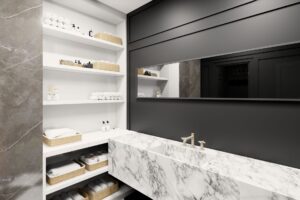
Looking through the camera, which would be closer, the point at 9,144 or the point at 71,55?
the point at 9,144

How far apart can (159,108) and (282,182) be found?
4.75 ft

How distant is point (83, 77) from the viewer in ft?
8.10

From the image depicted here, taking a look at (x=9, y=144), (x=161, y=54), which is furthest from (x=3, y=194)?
(x=161, y=54)

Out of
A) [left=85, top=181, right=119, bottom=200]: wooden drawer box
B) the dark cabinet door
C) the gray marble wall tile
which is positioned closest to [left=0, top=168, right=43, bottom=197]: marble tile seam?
the gray marble wall tile

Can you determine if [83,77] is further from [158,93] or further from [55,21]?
[158,93]

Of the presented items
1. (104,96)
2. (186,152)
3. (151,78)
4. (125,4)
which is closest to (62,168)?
(104,96)

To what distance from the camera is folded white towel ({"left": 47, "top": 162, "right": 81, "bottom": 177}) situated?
5.94 ft

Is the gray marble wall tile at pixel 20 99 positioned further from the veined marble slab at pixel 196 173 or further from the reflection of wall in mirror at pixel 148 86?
the reflection of wall in mirror at pixel 148 86

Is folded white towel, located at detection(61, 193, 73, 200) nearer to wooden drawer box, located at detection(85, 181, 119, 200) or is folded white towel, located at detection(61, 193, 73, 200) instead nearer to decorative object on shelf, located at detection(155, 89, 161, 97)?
wooden drawer box, located at detection(85, 181, 119, 200)

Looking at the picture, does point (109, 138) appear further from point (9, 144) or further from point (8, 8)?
point (8, 8)

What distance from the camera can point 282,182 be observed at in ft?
3.72

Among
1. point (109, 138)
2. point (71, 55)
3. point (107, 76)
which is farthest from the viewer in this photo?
point (107, 76)

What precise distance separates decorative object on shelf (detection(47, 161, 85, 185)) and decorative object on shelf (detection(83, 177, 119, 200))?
0.33 metres

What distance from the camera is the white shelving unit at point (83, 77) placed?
2048 mm
